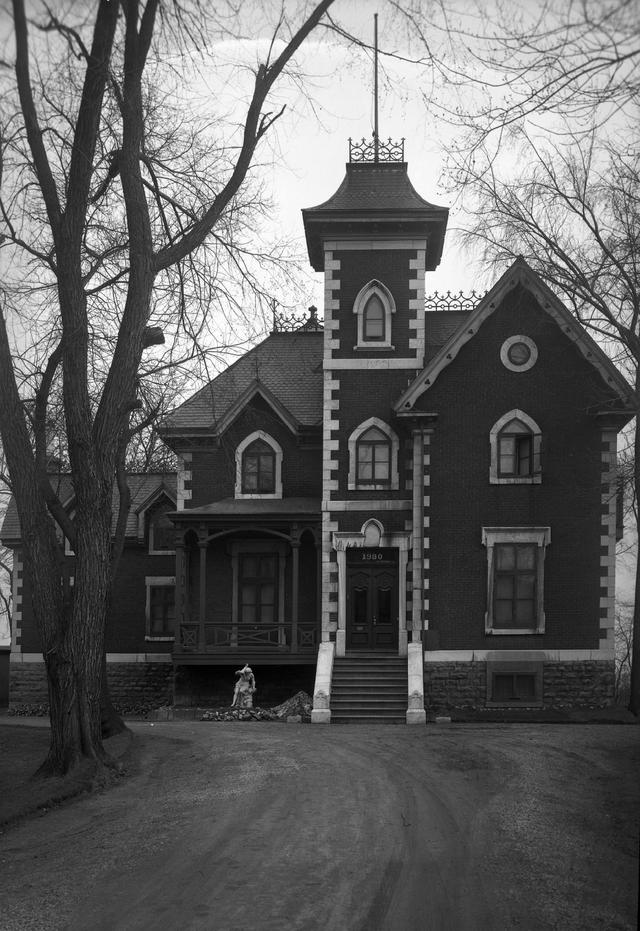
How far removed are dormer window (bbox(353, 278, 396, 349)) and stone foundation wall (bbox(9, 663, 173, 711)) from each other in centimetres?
1293

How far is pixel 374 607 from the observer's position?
26781 millimetres

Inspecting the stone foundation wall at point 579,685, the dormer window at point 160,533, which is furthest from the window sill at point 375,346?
the dormer window at point 160,533

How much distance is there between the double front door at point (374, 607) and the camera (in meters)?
26.8

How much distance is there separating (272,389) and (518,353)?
777cm

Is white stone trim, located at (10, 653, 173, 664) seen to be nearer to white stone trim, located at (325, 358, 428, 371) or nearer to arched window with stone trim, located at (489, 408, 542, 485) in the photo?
white stone trim, located at (325, 358, 428, 371)

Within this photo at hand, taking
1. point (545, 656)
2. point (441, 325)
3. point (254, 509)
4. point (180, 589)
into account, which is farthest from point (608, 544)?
point (180, 589)

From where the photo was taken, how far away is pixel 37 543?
1592 centimetres

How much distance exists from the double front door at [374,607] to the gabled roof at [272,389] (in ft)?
15.5

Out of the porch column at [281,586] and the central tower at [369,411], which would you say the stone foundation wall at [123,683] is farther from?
the central tower at [369,411]

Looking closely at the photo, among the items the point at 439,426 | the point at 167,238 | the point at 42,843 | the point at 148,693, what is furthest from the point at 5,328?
the point at 148,693

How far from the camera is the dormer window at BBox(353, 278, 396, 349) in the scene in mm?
27172

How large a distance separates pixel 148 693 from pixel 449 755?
18.1 m

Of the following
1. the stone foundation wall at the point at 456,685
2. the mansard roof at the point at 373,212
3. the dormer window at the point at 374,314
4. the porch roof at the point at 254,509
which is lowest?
the stone foundation wall at the point at 456,685

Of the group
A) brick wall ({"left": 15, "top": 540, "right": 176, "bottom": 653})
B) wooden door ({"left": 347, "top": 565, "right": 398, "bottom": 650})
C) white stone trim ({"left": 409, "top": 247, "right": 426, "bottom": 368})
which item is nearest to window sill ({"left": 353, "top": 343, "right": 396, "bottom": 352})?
white stone trim ({"left": 409, "top": 247, "right": 426, "bottom": 368})
